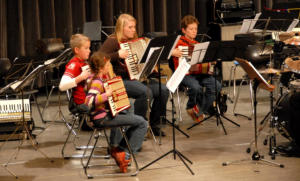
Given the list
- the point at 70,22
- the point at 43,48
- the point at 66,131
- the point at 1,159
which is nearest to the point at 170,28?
the point at 70,22

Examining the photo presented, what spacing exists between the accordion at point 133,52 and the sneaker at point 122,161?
1326 mm

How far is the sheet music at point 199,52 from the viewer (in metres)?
5.77

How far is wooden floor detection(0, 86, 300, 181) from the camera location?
4.68 m

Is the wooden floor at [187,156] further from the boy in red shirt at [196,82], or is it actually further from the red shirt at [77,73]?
the red shirt at [77,73]

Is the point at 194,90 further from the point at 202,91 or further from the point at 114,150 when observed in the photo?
the point at 114,150

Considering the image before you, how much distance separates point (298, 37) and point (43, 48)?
179 inches

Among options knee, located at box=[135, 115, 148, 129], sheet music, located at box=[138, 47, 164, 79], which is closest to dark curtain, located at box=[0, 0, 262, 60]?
sheet music, located at box=[138, 47, 164, 79]

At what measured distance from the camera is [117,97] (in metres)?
4.76

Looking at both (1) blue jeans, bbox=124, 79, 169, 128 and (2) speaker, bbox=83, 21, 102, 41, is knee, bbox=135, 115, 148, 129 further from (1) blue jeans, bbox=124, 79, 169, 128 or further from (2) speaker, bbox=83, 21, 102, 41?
(2) speaker, bbox=83, 21, 102, 41

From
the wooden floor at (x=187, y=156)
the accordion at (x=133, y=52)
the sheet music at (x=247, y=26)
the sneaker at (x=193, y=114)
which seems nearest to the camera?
the wooden floor at (x=187, y=156)

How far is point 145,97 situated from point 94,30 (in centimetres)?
290

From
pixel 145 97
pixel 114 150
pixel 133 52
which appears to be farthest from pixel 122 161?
pixel 133 52

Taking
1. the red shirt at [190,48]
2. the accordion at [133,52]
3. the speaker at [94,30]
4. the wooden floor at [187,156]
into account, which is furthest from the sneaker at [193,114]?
the speaker at [94,30]

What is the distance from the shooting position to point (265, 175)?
457cm
